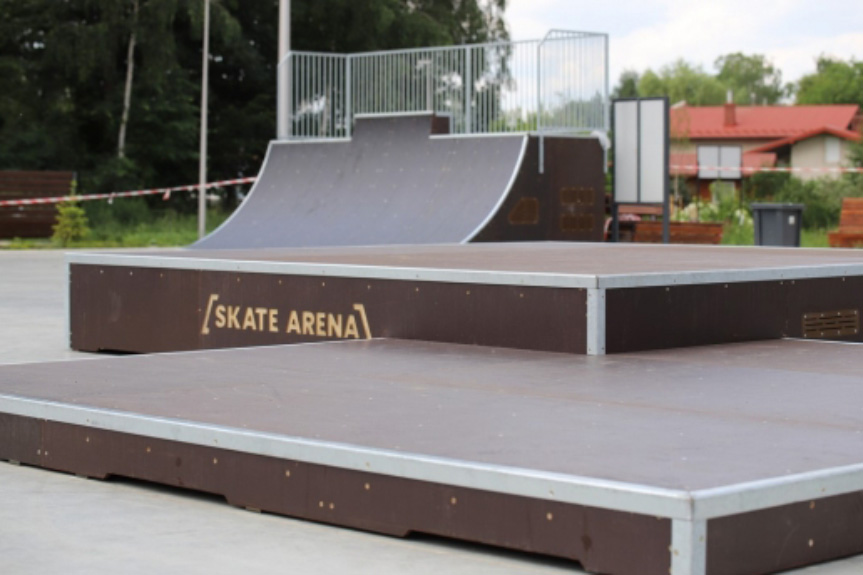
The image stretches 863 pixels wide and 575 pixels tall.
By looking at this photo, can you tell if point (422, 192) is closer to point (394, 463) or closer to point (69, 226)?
point (69, 226)

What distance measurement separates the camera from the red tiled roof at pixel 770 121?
90713 mm

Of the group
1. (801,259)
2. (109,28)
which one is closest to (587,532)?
(801,259)

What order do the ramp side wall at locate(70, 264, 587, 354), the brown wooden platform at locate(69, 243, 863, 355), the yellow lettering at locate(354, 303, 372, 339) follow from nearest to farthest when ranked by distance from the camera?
1. the brown wooden platform at locate(69, 243, 863, 355)
2. the ramp side wall at locate(70, 264, 587, 354)
3. the yellow lettering at locate(354, 303, 372, 339)

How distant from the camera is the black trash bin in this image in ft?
55.1

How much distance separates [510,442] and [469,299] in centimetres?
264

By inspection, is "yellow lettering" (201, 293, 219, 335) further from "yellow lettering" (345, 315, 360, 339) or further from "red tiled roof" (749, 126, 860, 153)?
"red tiled roof" (749, 126, 860, 153)

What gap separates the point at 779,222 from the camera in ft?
55.6

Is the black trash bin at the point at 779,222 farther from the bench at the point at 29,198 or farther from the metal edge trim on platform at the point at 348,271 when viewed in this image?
the bench at the point at 29,198

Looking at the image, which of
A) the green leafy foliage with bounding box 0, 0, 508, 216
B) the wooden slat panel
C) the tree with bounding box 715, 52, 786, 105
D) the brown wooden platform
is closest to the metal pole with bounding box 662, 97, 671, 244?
the brown wooden platform

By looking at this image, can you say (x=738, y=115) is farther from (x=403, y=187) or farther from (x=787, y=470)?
(x=787, y=470)

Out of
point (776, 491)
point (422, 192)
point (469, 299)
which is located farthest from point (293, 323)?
point (422, 192)

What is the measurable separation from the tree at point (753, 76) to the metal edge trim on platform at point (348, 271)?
146m

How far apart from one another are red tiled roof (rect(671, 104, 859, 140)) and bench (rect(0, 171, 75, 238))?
64.0 meters

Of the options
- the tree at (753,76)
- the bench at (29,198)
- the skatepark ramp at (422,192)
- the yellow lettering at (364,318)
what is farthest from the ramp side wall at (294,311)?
the tree at (753,76)
